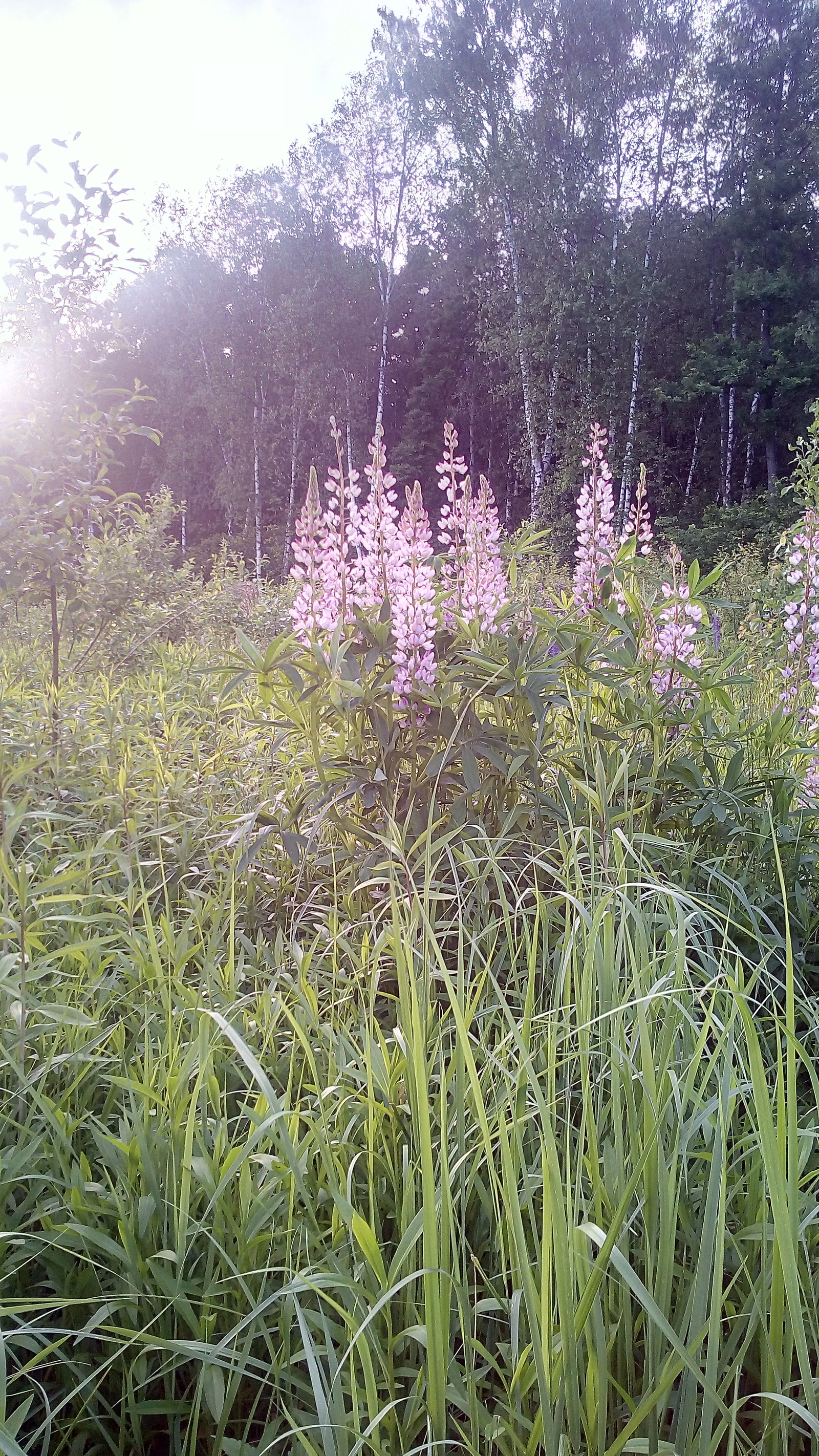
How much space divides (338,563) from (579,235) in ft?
59.4

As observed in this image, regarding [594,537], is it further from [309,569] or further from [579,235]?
[579,235]

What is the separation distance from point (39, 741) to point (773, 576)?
6.47 metres

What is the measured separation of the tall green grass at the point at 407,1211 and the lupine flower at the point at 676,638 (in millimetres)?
885

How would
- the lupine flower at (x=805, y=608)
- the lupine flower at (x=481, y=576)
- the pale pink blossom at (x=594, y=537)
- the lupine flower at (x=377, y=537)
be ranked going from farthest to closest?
1. the lupine flower at (x=805, y=608)
2. the pale pink blossom at (x=594, y=537)
3. the lupine flower at (x=481, y=576)
4. the lupine flower at (x=377, y=537)

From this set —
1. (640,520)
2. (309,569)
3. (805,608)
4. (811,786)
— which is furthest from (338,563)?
(805,608)

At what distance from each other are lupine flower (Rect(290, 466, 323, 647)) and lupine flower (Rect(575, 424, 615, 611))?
83 cm

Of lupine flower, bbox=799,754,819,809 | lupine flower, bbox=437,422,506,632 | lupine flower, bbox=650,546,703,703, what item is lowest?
lupine flower, bbox=799,754,819,809

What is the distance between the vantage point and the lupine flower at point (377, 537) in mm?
2088

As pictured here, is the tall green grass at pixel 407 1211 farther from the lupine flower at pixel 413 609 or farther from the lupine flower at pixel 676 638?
the lupine flower at pixel 676 638

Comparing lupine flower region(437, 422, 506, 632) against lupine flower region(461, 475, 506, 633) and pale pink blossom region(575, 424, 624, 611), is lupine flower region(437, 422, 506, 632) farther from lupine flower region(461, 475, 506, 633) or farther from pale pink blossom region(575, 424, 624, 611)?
pale pink blossom region(575, 424, 624, 611)

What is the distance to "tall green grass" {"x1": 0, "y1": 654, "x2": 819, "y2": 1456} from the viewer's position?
0.73 meters

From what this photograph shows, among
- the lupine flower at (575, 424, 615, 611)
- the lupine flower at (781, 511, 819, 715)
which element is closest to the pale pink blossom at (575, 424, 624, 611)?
the lupine flower at (575, 424, 615, 611)

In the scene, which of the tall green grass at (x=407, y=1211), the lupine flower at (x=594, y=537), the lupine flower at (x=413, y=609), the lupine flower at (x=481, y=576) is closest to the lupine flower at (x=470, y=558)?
the lupine flower at (x=481, y=576)

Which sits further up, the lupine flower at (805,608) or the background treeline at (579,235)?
the background treeline at (579,235)
